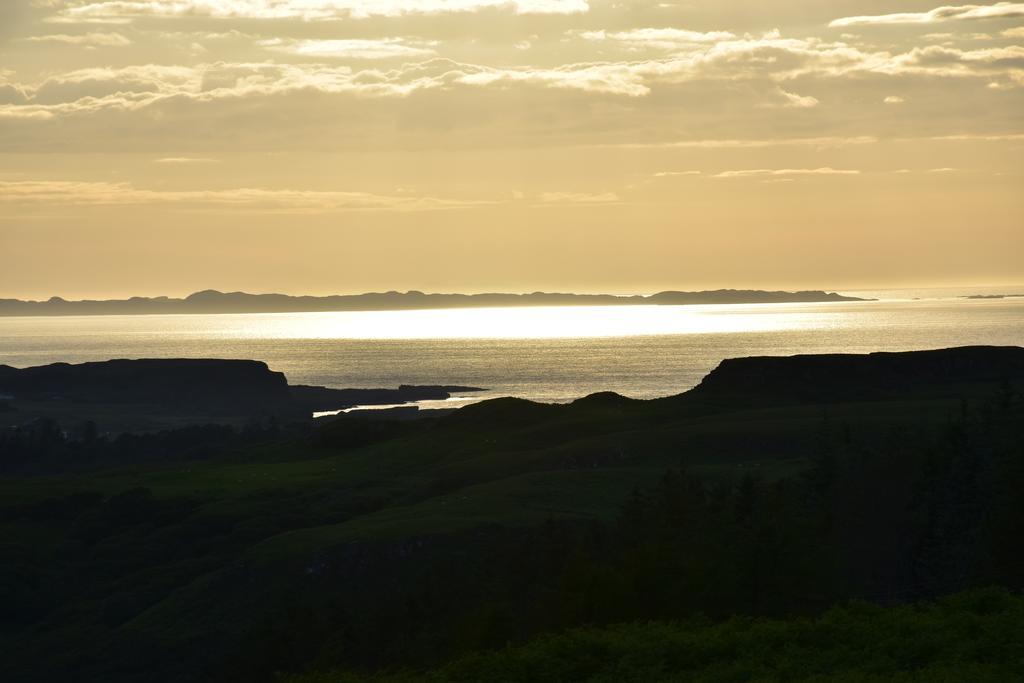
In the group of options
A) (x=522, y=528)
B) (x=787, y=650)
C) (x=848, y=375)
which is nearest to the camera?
(x=787, y=650)

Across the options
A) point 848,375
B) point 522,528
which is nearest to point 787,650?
point 522,528

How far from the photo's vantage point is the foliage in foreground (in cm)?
3406

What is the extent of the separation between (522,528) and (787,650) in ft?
168

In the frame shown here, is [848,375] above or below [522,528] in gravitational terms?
above

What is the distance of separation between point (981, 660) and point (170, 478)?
340ft

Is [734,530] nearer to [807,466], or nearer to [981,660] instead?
[981,660]

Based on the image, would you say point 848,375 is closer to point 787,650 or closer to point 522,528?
point 522,528

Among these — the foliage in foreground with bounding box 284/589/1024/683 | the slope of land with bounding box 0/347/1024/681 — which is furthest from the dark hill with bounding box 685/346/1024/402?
the foliage in foreground with bounding box 284/589/1024/683

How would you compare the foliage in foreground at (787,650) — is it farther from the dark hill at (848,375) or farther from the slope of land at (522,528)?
the dark hill at (848,375)

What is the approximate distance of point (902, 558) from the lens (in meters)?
64.7

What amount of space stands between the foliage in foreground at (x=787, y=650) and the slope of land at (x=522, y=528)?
391 mm

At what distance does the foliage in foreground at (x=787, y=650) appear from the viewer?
34.1 meters

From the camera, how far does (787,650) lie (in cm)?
3616

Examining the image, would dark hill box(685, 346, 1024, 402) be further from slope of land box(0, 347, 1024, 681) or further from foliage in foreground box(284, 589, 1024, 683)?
foliage in foreground box(284, 589, 1024, 683)
